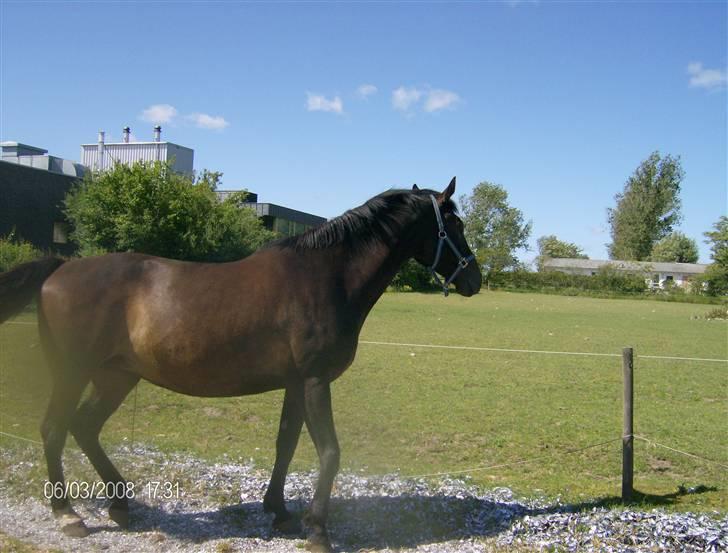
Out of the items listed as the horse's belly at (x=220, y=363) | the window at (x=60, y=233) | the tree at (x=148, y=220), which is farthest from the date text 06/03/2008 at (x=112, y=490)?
the window at (x=60, y=233)

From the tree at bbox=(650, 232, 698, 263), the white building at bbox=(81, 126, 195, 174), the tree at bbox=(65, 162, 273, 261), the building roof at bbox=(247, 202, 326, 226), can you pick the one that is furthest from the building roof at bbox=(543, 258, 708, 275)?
the tree at bbox=(65, 162, 273, 261)

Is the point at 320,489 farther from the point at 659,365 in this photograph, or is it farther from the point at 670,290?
the point at 670,290

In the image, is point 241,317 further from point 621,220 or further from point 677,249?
point 677,249

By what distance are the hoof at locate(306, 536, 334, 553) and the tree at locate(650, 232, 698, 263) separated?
449 ft

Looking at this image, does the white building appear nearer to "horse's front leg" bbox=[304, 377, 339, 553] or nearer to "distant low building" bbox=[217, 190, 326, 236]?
"distant low building" bbox=[217, 190, 326, 236]

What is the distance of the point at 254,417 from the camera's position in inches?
352

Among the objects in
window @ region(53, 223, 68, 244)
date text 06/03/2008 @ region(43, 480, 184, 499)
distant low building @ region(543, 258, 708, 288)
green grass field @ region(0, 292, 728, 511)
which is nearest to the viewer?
date text 06/03/2008 @ region(43, 480, 184, 499)

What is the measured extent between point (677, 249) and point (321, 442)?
143361 mm

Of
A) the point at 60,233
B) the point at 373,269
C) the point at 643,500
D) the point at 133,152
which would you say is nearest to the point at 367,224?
the point at 373,269

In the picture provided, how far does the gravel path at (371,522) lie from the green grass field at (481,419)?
674 millimetres

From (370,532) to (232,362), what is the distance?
179 centimetres

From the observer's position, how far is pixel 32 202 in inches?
1284

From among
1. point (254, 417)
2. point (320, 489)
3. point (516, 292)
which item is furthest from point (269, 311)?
point (516, 292)

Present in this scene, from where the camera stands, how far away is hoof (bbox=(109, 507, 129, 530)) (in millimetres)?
4930
